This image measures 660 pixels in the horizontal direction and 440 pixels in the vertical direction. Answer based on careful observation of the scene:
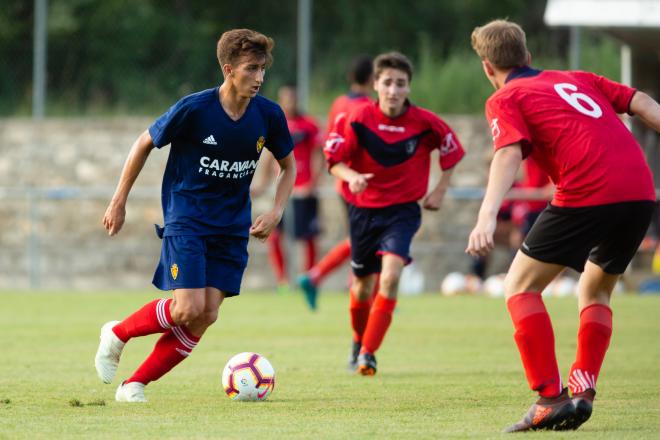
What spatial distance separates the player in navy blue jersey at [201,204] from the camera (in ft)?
21.8

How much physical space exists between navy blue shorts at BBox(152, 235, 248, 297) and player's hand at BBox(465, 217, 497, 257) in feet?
5.88

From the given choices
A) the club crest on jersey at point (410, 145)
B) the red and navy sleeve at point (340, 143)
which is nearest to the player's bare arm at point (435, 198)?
the club crest on jersey at point (410, 145)

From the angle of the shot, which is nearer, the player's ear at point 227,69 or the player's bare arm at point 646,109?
the player's bare arm at point 646,109

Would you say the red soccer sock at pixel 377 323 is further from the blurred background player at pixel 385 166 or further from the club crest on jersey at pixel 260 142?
the club crest on jersey at pixel 260 142

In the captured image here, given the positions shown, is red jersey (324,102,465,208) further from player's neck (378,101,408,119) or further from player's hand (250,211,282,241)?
player's hand (250,211,282,241)

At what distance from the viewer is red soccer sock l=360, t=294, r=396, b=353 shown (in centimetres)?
834

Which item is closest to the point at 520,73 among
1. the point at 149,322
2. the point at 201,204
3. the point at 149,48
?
the point at 201,204

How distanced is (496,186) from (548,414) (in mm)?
1037

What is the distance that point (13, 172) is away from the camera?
18734 mm

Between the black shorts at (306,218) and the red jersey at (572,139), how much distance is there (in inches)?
434

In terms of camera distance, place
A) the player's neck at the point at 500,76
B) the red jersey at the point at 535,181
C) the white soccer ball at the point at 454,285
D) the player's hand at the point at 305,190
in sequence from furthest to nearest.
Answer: the white soccer ball at the point at 454,285 < the player's hand at the point at 305,190 < the red jersey at the point at 535,181 < the player's neck at the point at 500,76

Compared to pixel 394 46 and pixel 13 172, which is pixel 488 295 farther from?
pixel 13 172

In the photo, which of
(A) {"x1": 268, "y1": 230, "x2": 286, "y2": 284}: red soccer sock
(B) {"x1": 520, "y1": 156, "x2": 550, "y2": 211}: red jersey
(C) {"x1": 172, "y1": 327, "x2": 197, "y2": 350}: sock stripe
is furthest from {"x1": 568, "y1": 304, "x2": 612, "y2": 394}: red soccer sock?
(A) {"x1": 268, "y1": 230, "x2": 286, "y2": 284}: red soccer sock

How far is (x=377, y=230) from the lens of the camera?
8930mm
